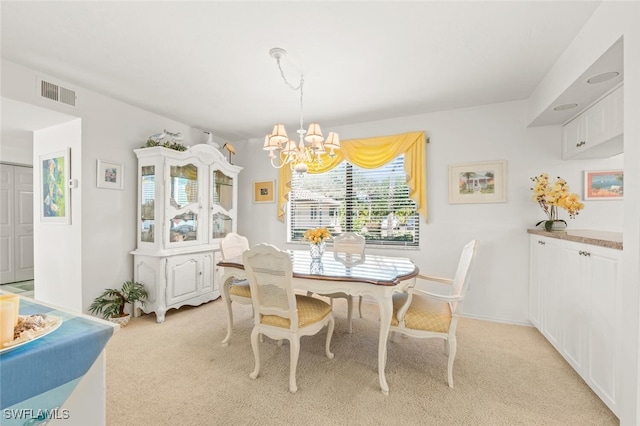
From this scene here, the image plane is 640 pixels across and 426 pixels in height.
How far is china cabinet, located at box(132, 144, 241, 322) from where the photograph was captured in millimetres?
3209

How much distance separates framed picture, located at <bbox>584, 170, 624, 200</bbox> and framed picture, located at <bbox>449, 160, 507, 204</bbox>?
72 cm

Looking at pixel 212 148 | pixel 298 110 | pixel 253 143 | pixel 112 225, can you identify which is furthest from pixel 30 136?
pixel 298 110

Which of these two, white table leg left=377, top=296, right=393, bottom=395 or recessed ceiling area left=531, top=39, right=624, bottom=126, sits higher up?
recessed ceiling area left=531, top=39, right=624, bottom=126

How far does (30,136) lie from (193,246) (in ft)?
8.39

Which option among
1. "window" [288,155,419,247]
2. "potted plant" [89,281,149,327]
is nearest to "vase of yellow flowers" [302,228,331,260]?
"window" [288,155,419,247]

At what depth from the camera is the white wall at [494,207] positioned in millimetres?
2994

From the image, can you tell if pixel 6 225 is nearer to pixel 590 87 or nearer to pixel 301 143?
pixel 301 143

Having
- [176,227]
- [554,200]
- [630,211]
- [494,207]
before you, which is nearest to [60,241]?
[176,227]

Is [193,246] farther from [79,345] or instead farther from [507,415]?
[507,415]

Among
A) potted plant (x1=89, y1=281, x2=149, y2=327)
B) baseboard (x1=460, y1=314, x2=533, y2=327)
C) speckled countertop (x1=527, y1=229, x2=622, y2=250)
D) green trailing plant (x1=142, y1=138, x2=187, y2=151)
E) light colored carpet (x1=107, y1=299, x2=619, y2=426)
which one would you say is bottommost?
baseboard (x1=460, y1=314, x2=533, y2=327)

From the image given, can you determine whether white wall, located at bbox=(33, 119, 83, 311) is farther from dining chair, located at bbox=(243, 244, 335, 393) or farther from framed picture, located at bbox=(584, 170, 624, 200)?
framed picture, located at bbox=(584, 170, 624, 200)

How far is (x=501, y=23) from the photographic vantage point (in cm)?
189

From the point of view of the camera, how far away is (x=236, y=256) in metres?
2.90

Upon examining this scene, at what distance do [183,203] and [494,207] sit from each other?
12.4ft
